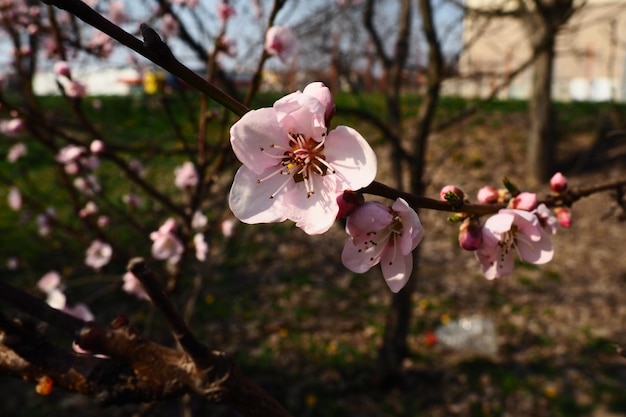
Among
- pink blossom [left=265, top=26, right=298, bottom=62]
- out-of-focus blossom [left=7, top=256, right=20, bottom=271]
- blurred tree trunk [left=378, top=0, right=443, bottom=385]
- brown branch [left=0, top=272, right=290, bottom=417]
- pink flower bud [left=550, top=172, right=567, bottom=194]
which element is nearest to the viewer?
brown branch [left=0, top=272, right=290, bottom=417]

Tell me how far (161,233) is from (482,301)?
3.73 metres

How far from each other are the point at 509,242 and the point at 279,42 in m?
1.40

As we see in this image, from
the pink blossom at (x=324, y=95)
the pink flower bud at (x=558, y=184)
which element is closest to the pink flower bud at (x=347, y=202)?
the pink blossom at (x=324, y=95)

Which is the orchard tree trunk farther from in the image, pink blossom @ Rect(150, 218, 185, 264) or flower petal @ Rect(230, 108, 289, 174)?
flower petal @ Rect(230, 108, 289, 174)

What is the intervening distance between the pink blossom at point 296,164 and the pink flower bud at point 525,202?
1.39 ft

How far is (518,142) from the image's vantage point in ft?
29.7

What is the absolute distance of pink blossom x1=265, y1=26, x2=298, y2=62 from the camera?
82.4 inches

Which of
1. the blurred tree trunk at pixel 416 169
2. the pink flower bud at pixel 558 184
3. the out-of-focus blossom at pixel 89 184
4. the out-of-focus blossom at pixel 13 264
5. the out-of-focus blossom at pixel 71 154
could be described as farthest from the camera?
the out-of-focus blossom at pixel 13 264

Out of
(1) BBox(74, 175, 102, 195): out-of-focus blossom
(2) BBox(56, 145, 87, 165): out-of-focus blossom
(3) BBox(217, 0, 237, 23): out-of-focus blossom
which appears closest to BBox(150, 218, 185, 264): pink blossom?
(2) BBox(56, 145, 87, 165): out-of-focus blossom

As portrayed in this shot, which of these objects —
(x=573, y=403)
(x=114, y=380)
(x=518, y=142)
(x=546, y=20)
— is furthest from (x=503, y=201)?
(x=518, y=142)

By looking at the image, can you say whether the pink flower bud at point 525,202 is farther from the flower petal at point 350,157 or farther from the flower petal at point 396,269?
the flower petal at point 350,157

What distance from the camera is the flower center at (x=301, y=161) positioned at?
33.7 inches

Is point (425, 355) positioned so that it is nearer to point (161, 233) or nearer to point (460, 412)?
point (460, 412)

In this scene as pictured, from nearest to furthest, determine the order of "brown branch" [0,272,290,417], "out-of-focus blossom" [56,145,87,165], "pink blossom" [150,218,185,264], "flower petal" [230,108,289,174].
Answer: "flower petal" [230,108,289,174]
"brown branch" [0,272,290,417]
"pink blossom" [150,218,185,264]
"out-of-focus blossom" [56,145,87,165]
